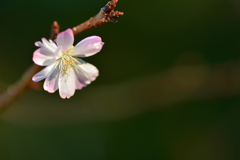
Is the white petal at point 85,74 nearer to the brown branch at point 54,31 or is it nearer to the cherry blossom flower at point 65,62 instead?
the cherry blossom flower at point 65,62

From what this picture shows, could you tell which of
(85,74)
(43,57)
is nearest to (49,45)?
(43,57)

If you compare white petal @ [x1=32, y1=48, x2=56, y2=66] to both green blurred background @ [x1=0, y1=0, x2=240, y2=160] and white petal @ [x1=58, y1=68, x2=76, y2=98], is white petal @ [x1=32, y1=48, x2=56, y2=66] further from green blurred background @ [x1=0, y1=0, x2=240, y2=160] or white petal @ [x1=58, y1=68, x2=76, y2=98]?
green blurred background @ [x1=0, y1=0, x2=240, y2=160]

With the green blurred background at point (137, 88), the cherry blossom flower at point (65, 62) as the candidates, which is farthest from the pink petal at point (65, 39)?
the green blurred background at point (137, 88)

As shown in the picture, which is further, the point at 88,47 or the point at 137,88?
the point at 137,88

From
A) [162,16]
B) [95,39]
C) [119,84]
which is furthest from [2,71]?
[95,39]

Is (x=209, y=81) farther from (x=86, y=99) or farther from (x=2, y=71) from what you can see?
(x=2, y=71)

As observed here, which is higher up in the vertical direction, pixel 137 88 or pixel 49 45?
pixel 137 88

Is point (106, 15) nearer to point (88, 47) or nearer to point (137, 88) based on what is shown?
point (88, 47)
